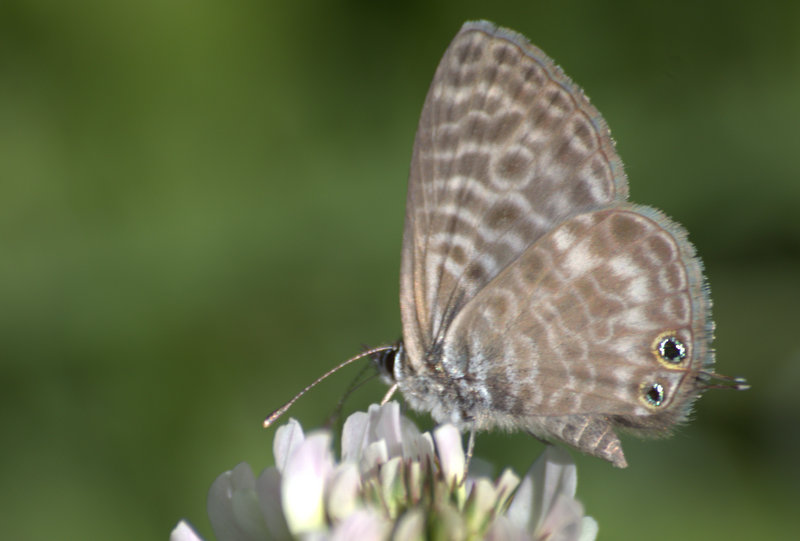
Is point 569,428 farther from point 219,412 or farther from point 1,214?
point 1,214

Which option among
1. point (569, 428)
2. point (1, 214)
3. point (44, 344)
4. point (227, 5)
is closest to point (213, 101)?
point (227, 5)

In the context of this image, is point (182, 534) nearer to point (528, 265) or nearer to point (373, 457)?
point (373, 457)

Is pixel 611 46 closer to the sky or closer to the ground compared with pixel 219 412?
closer to the sky

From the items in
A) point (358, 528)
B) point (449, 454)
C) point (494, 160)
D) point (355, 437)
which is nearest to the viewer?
point (358, 528)

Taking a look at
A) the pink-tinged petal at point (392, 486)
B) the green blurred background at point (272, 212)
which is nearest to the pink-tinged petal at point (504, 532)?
the pink-tinged petal at point (392, 486)

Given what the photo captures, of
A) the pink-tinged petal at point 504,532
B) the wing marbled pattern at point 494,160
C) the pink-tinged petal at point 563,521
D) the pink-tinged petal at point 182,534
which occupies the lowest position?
the pink-tinged petal at point 563,521

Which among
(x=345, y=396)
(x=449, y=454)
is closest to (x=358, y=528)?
(x=449, y=454)

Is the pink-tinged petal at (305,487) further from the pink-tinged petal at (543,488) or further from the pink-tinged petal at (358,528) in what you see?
the pink-tinged petal at (543,488)
